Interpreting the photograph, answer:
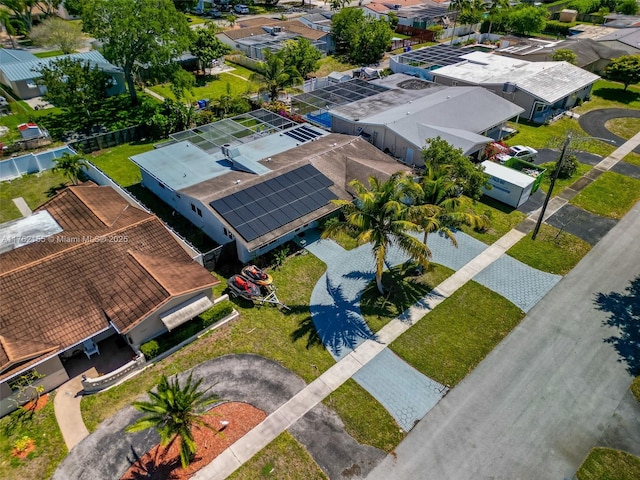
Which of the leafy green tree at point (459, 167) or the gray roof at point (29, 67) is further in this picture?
the gray roof at point (29, 67)

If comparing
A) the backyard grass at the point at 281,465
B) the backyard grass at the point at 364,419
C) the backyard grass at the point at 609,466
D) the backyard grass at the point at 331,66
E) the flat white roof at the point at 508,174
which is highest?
the backyard grass at the point at 331,66

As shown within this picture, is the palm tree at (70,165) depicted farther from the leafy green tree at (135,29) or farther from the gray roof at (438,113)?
the gray roof at (438,113)

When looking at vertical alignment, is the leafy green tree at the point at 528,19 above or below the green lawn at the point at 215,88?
above

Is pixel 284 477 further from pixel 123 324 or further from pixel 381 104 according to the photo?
pixel 381 104

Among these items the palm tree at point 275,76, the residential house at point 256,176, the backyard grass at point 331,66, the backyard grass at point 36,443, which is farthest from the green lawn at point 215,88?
the backyard grass at point 36,443

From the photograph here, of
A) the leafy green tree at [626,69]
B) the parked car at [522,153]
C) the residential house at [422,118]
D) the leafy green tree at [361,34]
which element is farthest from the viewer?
the leafy green tree at [361,34]

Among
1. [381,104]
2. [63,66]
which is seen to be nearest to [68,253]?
[63,66]

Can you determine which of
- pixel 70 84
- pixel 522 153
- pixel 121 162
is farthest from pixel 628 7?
pixel 70 84
